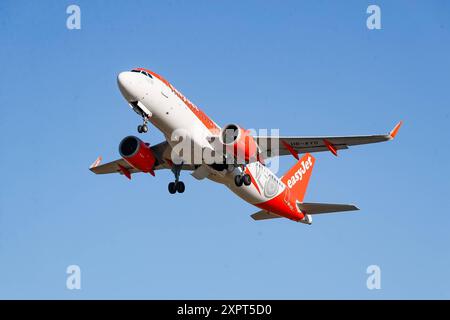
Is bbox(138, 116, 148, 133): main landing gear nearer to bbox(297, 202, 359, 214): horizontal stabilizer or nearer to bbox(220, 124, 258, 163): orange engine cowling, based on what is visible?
bbox(220, 124, 258, 163): orange engine cowling

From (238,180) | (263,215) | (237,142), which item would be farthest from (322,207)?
(237,142)

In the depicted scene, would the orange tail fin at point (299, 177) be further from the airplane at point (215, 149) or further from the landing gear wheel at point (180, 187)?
the landing gear wheel at point (180, 187)

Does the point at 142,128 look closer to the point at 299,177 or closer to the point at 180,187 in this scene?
the point at 180,187

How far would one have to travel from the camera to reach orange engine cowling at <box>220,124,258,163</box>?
1558 inches

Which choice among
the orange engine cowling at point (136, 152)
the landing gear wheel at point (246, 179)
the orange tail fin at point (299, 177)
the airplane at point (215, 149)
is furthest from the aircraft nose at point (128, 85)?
the orange tail fin at point (299, 177)

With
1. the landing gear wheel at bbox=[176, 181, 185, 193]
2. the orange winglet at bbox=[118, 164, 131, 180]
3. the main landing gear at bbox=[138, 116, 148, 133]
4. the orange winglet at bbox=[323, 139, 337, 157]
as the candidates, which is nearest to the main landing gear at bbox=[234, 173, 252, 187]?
the landing gear wheel at bbox=[176, 181, 185, 193]

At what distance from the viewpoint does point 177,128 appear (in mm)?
38688

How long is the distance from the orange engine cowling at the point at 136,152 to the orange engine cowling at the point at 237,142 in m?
5.53

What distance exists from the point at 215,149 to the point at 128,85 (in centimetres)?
624

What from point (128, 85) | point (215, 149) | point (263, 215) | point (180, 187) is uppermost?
point (128, 85)

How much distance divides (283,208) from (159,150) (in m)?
8.62

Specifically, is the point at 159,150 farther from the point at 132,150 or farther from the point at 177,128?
the point at 177,128

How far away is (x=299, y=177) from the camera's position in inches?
1997
